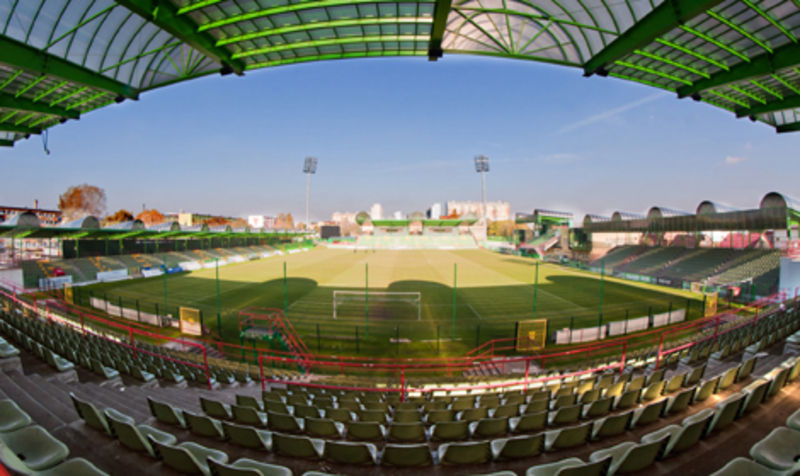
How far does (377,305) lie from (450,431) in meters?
16.7

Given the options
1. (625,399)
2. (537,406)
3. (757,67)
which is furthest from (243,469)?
(757,67)

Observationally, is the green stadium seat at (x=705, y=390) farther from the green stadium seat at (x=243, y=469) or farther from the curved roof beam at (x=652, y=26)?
the curved roof beam at (x=652, y=26)

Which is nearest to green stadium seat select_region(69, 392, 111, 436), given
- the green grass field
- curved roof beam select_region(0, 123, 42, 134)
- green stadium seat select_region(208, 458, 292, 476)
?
green stadium seat select_region(208, 458, 292, 476)

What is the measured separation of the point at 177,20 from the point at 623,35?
34.0 ft

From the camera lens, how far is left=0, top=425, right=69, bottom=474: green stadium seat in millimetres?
2526

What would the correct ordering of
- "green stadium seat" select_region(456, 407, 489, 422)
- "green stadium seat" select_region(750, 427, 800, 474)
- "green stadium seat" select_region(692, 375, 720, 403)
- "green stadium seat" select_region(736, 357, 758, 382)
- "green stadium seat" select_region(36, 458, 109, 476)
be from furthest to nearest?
"green stadium seat" select_region(736, 357, 758, 382)
"green stadium seat" select_region(456, 407, 489, 422)
"green stadium seat" select_region(692, 375, 720, 403)
"green stadium seat" select_region(750, 427, 800, 474)
"green stadium seat" select_region(36, 458, 109, 476)

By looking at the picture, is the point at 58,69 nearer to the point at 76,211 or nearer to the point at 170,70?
the point at 170,70

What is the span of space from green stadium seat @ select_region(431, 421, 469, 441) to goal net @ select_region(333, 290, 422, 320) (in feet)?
41.6

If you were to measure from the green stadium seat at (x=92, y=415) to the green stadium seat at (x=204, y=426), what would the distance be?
0.78 metres

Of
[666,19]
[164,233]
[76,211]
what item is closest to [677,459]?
Answer: [666,19]

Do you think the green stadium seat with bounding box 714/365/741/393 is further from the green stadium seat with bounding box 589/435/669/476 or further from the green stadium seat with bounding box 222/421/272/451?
the green stadium seat with bounding box 222/421/272/451

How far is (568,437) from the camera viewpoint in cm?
355

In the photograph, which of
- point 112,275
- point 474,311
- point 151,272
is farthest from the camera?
point 151,272

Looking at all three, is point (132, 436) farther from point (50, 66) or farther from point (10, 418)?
point (50, 66)
